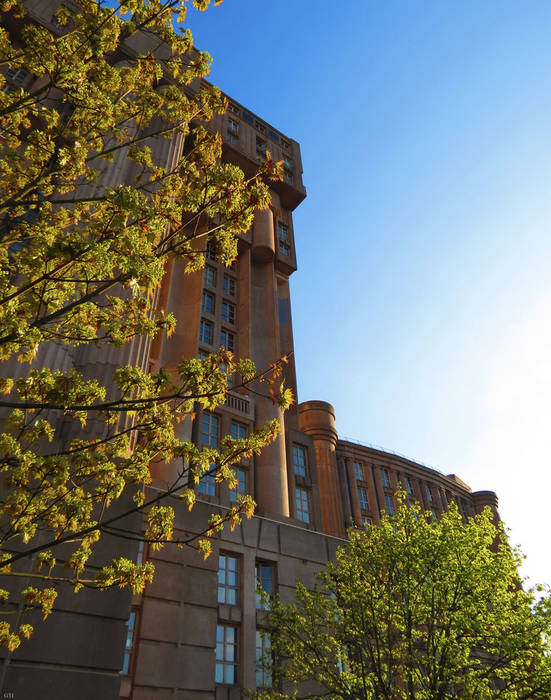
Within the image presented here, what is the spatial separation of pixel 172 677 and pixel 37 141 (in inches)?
747

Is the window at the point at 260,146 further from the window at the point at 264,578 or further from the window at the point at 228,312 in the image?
the window at the point at 264,578

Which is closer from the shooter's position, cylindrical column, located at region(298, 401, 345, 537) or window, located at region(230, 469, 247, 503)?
window, located at region(230, 469, 247, 503)

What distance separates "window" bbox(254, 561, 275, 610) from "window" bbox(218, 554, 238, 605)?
46.3 inches

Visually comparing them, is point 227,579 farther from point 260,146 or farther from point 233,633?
point 260,146

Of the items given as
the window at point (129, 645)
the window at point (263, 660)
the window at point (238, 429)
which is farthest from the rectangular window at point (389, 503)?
the window at point (129, 645)

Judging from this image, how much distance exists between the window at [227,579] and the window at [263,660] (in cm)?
212

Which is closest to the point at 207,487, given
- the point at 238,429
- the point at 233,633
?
the point at 238,429

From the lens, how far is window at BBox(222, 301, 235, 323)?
38984 mm

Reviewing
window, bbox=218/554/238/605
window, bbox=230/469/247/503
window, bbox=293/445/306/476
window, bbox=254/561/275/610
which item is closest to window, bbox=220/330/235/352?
window, bbox=293/445/306/476

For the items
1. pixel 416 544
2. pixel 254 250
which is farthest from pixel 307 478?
pixel 254 250

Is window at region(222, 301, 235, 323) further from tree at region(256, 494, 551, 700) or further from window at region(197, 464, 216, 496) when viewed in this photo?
tree at region(256, 494, 551, 700)

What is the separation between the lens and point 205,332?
3619 cm

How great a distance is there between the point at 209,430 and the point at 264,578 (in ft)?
31.1

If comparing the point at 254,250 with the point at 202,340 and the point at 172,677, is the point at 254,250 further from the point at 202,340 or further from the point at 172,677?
the point at 172,677
